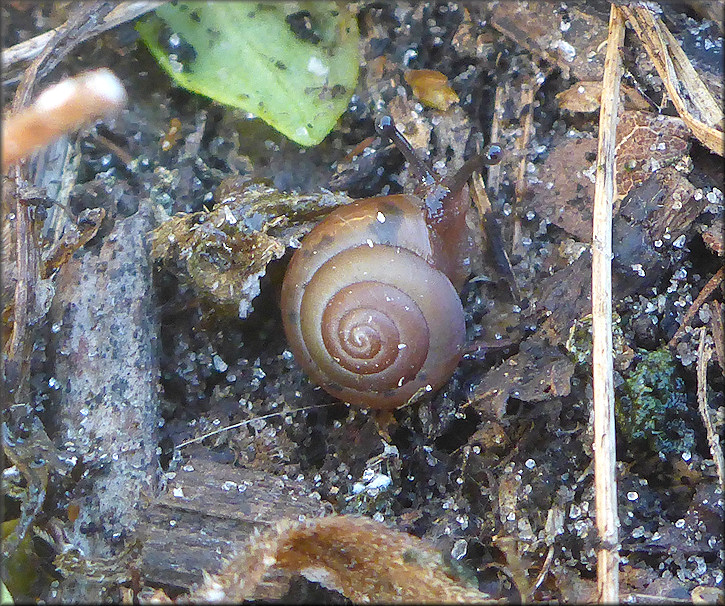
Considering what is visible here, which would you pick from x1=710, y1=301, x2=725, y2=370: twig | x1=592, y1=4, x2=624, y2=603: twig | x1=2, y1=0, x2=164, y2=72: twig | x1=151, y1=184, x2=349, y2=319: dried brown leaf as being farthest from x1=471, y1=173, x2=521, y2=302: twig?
x1=2, y1=0, x2=164, y2=72: twig

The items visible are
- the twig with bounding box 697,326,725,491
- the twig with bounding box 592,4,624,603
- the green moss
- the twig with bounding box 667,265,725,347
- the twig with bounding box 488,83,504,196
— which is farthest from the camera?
the twig with bounding box 488,83,504,196

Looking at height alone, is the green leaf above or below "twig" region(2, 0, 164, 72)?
below

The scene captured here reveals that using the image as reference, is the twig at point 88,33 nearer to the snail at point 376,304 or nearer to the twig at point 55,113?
the snail at point 376,304

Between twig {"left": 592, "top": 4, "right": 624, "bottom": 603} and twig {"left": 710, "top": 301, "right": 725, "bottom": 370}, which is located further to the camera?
twig {"left": 710, "top": 301, "right": 725, "bottom": 370}

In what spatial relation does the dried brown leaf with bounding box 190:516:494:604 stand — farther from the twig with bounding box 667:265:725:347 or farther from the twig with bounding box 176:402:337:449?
the twig with bounding box 667:265:725:347

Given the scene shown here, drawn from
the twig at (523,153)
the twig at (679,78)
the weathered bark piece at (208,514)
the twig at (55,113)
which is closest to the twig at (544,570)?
the weathered bark piece at (208,514)

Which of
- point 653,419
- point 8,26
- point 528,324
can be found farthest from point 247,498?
point 8,26

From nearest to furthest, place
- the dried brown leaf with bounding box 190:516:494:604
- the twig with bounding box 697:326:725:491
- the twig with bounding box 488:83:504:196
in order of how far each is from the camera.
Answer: the dried brown leaf with bounding box 190:516:494:604 → the twig with bounding box 697:326:725:491 → the twig with bounding box 488:83:504:196
